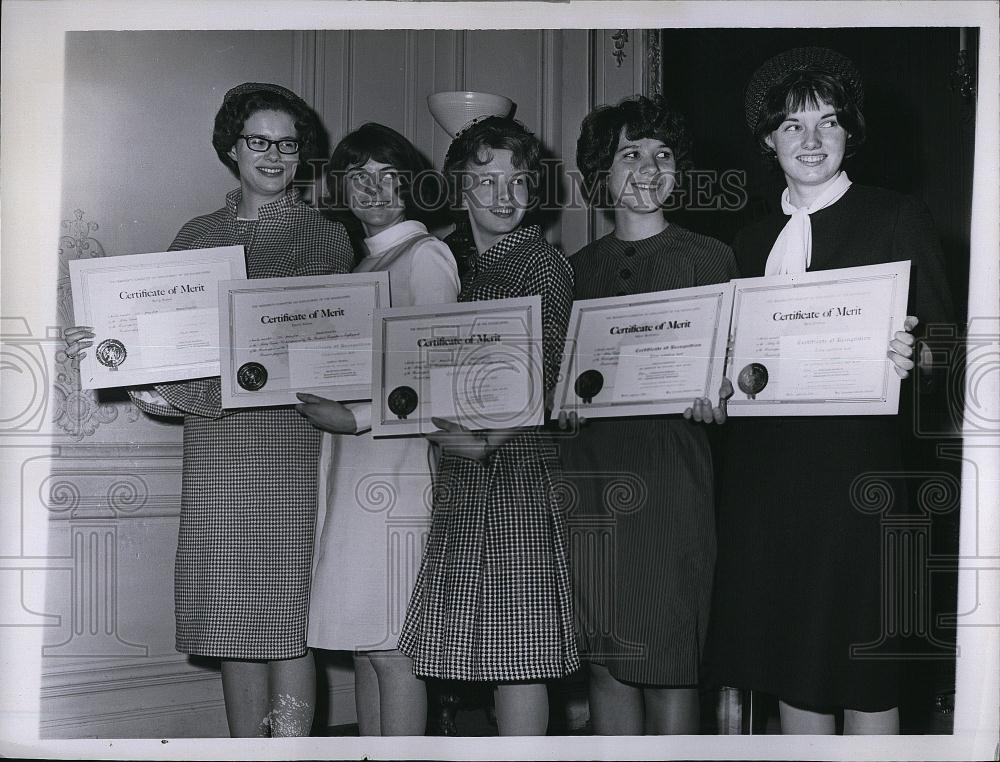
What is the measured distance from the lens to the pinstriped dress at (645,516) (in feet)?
6.59

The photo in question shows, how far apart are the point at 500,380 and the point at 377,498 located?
1.22ft

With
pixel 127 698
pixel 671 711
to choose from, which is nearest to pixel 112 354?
pixel 127 698

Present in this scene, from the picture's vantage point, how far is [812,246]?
204cm

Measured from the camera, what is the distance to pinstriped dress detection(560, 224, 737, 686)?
2008 mm

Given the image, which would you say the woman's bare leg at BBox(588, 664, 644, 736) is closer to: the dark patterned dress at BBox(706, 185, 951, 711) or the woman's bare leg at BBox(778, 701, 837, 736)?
the dark patterned dress at BBox(706, 185, 951, 711)

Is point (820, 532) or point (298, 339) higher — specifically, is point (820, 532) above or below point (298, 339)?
below

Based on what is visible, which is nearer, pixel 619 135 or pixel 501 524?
pixel 501 524

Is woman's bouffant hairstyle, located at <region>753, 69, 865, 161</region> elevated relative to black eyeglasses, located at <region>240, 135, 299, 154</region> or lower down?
elevated

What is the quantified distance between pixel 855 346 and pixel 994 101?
2.36 ft

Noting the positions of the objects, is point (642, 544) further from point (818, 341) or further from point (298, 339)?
point (298, 339)

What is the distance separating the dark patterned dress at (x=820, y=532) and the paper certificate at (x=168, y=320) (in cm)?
115

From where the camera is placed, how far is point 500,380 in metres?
2.06

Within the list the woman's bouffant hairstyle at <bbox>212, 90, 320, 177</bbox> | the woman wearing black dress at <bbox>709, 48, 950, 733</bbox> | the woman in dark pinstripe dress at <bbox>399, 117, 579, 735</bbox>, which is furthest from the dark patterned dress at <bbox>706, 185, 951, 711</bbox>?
the woman's bouffant hairstyle at <bbox>212, 90, 320, 177</bbox>

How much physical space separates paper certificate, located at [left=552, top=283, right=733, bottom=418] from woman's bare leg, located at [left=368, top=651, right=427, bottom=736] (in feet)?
2.17
